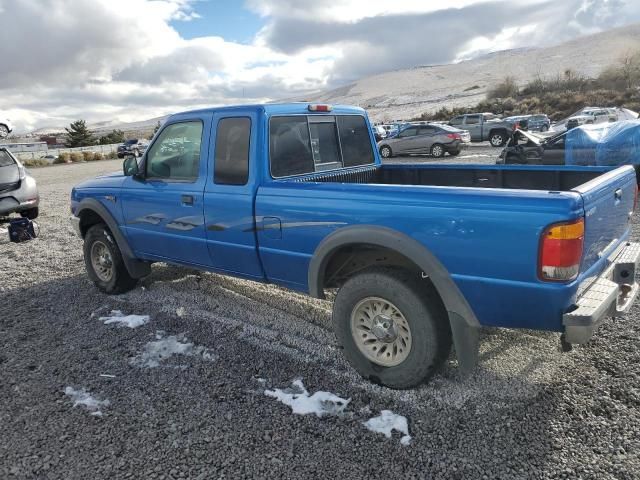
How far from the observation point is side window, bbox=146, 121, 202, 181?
4.32 metres

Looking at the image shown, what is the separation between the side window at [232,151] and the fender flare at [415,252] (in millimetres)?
1029

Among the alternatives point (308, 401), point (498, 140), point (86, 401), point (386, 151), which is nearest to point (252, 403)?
point (308, 401)

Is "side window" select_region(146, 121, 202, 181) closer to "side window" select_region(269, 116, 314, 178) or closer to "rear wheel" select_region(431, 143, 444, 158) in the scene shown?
"side window" select_region(269, 116, 314, 178)

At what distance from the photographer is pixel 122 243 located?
5098mm

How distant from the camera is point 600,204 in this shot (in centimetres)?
287

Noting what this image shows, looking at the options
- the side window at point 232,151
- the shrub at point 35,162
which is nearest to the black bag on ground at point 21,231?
the side window at point 232,151

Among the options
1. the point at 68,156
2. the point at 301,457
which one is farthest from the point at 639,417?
the point at 68,156

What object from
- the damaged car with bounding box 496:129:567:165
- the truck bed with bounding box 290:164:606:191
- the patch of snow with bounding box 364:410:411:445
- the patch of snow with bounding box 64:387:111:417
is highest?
the truck bed with bounding box 290:164:606:191

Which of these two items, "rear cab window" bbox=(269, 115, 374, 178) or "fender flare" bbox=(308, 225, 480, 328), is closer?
"fender flare" bbox=(308, 225, 480, 328)

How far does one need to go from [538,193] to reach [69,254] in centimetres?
691

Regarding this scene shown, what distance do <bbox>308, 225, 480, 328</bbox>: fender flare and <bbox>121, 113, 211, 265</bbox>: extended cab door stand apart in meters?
1.48

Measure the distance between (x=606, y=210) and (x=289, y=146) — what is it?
2.35 meters

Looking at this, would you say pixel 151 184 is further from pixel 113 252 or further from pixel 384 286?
pixel 384 286

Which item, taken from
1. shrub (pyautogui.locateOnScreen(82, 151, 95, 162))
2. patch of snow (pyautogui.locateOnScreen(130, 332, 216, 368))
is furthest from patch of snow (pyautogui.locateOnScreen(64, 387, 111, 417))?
shrub (pyautogui.locateOnScreen(82, 151, 95, 162))
